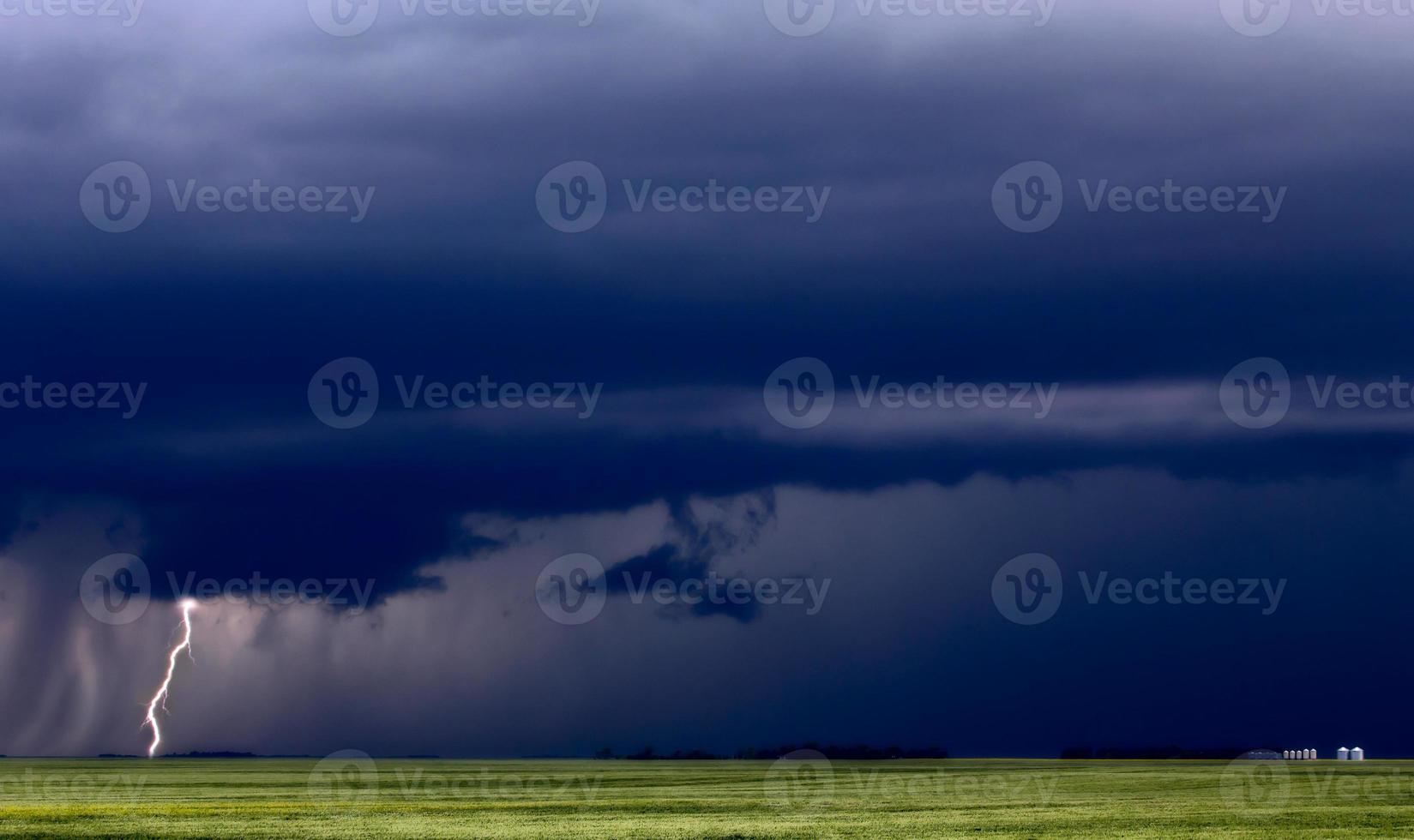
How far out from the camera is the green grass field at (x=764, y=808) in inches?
1918

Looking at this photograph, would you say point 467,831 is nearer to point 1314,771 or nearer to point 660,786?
point 660,786

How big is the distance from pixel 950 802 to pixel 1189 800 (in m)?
11.4

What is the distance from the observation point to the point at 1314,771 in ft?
304

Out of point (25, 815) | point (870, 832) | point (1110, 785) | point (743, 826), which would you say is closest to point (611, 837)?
point (743, 826)
